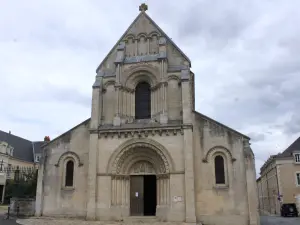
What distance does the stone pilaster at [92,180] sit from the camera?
21.6m

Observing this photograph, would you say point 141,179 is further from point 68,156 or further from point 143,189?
point 68,156

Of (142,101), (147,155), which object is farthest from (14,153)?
(147,155)

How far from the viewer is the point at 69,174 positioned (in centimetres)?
2398

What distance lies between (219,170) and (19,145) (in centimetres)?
4637

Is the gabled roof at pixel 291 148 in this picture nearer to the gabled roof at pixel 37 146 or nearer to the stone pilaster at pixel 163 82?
the stone pilaster at pixel 163 82

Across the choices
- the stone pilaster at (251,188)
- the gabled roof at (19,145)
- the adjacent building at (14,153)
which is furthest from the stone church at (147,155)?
the gabled roof at (19,145)

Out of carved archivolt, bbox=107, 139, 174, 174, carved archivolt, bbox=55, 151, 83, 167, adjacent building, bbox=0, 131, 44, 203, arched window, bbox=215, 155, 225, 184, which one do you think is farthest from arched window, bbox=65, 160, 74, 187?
adjacent building, bbox=0, 131, 44, 203

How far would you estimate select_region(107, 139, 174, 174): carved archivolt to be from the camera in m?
21.9

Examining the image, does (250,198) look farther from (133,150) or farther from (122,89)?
(122,89)

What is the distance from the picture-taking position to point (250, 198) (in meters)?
20.7

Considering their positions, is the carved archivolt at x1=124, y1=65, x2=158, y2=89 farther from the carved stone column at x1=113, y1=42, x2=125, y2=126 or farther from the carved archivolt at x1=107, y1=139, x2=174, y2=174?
the carved archivolt at x1=107, y1=139, x2=174, y2=174

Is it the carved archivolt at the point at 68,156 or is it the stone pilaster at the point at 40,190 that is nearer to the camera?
the stone pilaster at the point at 40,190

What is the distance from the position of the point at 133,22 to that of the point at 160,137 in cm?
1025

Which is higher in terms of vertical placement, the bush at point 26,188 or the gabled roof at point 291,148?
the gabled roof at point 291,148
